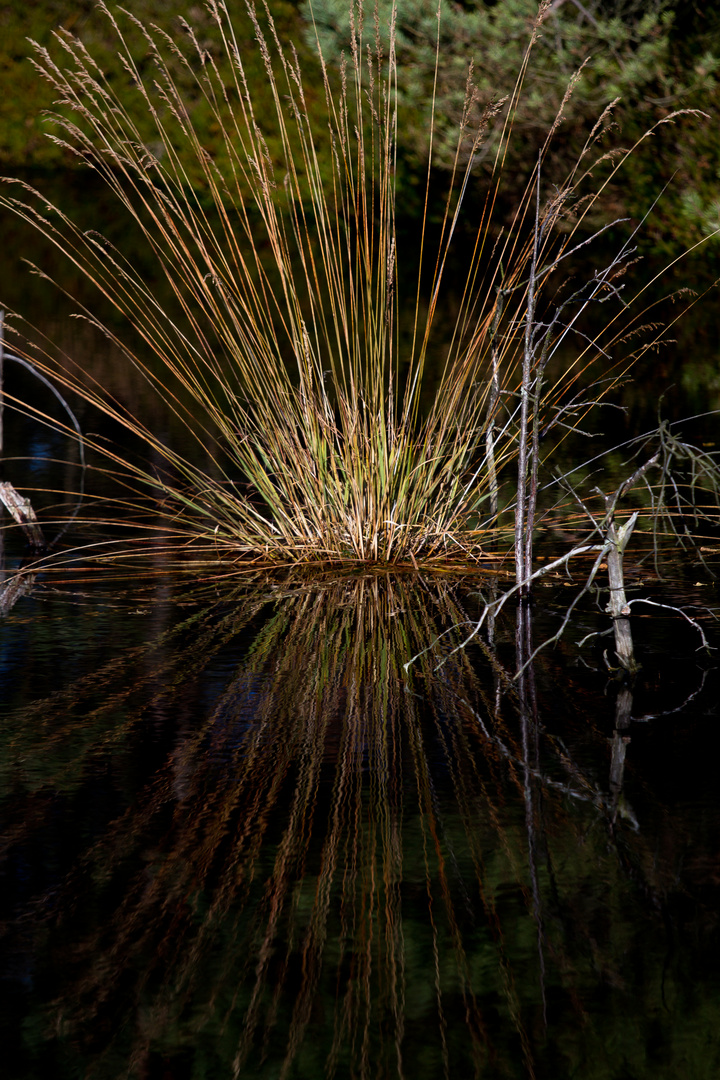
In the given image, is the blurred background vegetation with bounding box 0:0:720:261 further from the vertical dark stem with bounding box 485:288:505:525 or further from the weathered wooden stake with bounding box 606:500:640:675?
the weathered wooden stake with bounding box 606:500:640:675

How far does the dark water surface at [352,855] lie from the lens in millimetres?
1577

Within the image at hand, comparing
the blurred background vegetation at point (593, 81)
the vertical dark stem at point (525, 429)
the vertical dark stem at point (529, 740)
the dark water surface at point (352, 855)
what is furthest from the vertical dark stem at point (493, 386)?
the blurred background vegetation at point (593, 81)

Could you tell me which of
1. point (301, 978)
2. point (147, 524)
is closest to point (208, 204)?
point (147, 524)

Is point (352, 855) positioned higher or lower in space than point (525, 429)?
lower

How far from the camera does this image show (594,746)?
7.79ft

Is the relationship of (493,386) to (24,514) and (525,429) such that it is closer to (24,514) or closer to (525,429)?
(525,429)

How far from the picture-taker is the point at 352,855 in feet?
6.52

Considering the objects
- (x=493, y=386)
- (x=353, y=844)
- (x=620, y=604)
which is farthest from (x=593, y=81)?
(x=353, y=844)

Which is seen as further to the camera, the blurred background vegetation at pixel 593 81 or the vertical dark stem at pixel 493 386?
the blurred background vegetation at pixel 593 81

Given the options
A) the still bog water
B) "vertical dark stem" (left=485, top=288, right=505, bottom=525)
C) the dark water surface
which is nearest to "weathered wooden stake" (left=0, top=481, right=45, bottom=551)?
the still bog water

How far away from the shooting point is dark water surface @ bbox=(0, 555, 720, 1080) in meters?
1.58

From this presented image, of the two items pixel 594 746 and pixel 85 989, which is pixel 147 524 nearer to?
pixel 594 746

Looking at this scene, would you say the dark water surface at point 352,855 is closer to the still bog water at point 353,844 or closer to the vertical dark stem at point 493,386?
the still bog water at point 353,844

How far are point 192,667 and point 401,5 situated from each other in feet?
30.6
